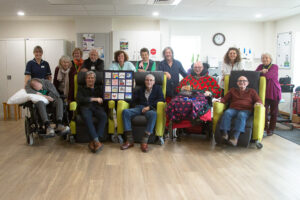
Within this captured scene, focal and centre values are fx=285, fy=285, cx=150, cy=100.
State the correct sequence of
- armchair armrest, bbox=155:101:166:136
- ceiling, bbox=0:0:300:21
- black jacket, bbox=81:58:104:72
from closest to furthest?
armchair armrest, bbox=155:101:166:136
black jacket, bbox=81:58:104:72
ceiling, bbox=0:0:300:21

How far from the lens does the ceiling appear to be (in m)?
5.28

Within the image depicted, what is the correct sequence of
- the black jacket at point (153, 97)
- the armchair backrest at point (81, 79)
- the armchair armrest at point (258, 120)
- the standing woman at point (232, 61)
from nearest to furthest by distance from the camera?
the armchair armrest at point (258, 120), the black jacket at point (153, 97), the armchair backrest at point (81, 79), the standing woman at point (232, 61)

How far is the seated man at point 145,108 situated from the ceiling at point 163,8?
1.93 m

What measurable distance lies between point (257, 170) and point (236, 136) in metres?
0.72

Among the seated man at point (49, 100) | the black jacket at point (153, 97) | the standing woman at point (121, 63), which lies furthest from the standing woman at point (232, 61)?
the seated man at point (49, 100)

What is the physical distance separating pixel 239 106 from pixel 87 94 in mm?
2163

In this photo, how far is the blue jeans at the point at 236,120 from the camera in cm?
371

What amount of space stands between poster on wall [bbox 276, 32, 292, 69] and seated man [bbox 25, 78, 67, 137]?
5.43m

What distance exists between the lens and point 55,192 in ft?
8.13

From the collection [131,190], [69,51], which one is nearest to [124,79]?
[131,190]

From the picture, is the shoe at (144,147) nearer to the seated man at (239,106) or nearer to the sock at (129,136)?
the sock at (129,136)

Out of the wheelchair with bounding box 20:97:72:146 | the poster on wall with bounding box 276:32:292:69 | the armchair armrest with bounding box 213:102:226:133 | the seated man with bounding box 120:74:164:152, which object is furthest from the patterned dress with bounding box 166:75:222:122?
the poster on wall with bounding box 276:32:292:69

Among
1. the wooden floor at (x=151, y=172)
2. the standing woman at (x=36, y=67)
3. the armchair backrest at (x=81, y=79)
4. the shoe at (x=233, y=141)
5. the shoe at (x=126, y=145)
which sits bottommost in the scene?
the wooden floor at (x=151, y=172)

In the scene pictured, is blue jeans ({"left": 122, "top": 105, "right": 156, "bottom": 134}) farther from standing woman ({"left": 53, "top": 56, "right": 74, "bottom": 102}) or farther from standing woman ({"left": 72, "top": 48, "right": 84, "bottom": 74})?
standing woman ({"left": 72, "top": 48, "right": 84, "bottom": 74})
